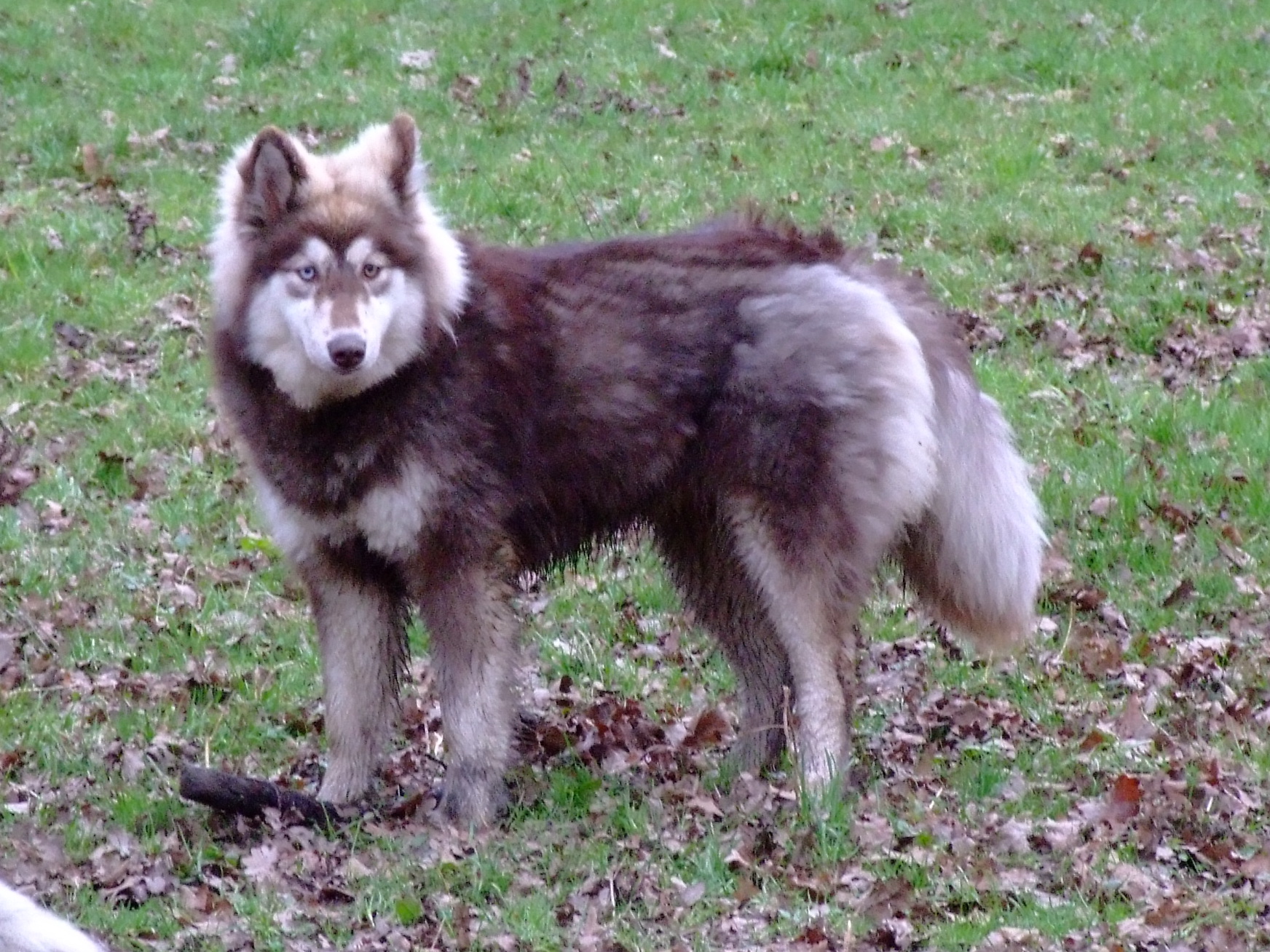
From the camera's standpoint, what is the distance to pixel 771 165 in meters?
11.8

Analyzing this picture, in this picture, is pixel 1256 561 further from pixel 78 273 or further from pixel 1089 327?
pixel 78 273

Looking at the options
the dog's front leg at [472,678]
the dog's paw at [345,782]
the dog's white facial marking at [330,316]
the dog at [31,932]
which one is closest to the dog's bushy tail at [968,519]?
A: the dog's front leg at [472,678]

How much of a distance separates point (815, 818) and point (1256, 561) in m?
2.84

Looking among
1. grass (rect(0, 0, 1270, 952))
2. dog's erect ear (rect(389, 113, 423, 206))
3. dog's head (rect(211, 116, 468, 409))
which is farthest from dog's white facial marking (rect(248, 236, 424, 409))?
grass (rect(0, 0, 1270, 952))

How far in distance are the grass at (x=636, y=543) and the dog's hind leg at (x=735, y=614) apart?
25 cm

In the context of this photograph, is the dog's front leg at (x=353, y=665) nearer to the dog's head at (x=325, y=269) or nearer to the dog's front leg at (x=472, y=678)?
the dog's front leg at (x=472, y=678)

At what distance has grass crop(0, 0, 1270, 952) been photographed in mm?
4762

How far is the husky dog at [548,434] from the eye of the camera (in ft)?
17.5

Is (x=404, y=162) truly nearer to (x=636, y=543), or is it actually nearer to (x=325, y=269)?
(x=325, y=269)

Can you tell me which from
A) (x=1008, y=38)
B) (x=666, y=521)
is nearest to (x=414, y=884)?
(x=666, y=521)

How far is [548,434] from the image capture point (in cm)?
552

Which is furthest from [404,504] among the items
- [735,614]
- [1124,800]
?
[1124,800]

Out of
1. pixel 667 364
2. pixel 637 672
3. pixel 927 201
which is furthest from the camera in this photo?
pixel 927 201

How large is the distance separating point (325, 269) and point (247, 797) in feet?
5.42
